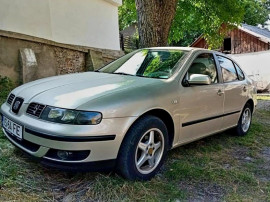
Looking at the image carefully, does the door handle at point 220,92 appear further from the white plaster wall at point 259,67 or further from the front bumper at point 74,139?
the white plaster wall at point 259,67

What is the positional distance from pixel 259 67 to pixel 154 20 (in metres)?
15.1

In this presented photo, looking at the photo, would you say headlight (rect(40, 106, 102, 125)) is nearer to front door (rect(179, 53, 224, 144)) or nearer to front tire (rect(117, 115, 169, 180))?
front tire (rect(117, 115, 169, 180))

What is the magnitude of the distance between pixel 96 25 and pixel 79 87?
290 inches

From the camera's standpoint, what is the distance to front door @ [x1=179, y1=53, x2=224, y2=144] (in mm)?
3592

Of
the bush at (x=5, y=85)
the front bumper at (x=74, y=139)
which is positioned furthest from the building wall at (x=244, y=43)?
the front bumper at (x=74, y=139)

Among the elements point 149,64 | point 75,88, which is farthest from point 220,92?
point 75,88

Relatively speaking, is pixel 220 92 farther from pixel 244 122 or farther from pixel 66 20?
pixel 66 20

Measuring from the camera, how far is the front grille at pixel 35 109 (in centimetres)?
285

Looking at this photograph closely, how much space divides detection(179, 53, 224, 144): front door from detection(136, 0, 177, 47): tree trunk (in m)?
2.63

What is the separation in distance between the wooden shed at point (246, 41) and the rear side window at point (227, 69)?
16810 millimetres

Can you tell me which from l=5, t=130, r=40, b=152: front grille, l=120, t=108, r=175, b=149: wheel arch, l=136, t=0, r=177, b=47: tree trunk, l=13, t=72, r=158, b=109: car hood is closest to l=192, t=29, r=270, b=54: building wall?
l=136, t=0, r=177, b=47: tree trunk

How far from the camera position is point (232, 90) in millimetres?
4594

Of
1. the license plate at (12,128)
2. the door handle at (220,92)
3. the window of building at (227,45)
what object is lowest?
the license plate at (12,128)

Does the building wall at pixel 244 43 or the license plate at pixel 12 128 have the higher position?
the building wall at pixel 244 43
